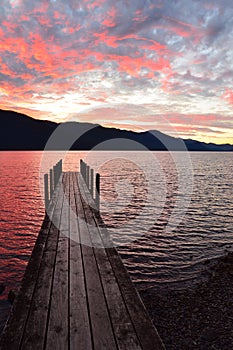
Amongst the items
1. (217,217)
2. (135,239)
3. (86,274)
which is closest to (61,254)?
(86,274)

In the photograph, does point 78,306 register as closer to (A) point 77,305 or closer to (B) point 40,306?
(A) point 77,305

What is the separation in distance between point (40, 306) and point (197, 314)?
514 centimetres

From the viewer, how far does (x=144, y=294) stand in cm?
899

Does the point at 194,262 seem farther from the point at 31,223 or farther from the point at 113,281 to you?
the point at 31,223

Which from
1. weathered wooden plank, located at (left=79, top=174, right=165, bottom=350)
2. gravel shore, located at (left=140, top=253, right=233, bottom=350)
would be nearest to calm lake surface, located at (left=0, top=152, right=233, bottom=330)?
gravel shore, located at (left=140, top=253, right=233, bottom=350)

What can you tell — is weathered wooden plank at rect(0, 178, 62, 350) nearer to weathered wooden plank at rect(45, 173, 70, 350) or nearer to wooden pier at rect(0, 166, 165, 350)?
wooden pier at rect(0, 166, 165, 350)

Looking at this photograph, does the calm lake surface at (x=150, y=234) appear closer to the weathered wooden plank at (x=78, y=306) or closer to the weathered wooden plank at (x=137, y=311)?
the weathered wooden plank at (x=78, y=306)

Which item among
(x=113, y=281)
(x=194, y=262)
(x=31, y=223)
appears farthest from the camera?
(x=31, y=223)

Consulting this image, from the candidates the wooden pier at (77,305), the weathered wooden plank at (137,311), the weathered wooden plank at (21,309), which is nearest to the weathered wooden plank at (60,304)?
the wooden pier at (77,305)

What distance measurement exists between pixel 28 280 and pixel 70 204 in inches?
298

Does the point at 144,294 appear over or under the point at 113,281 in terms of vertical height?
under

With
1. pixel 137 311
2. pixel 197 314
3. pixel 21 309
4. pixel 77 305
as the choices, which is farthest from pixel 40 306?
pixel 197 314

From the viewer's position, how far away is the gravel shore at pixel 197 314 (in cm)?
636

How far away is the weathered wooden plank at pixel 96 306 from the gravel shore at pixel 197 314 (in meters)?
2.62
